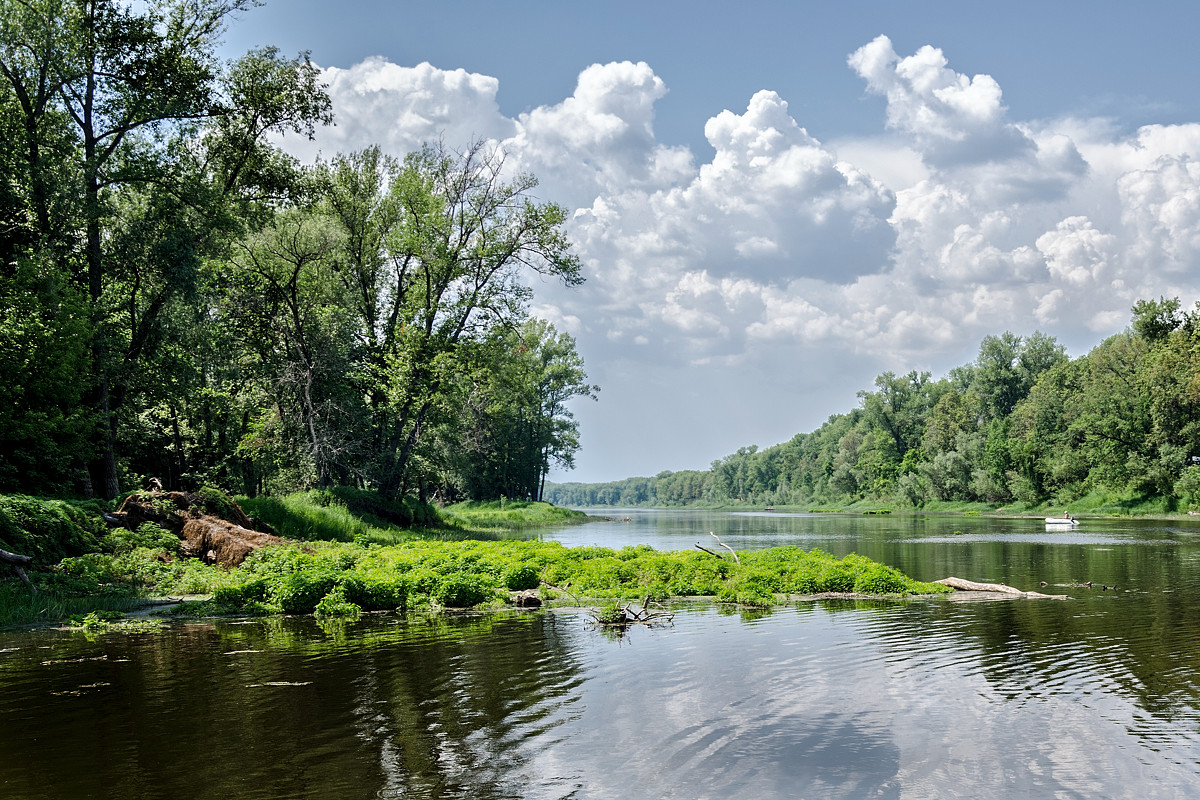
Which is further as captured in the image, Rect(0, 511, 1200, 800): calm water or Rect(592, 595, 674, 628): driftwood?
Rect(592, 595, 674, 628): driftwood

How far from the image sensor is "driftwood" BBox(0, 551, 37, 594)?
55.4 ft

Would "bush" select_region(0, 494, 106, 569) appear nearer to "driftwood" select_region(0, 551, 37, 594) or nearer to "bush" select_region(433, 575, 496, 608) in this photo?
"driftwood" select_region(0, 551, 37, 594)

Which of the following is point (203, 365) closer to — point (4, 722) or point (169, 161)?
point (169, 161)

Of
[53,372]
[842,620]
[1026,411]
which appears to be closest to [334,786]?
[842,620]

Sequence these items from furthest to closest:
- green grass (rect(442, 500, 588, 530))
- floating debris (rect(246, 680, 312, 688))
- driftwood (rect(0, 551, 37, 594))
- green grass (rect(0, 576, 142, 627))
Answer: green grass (rect(442, 500, 588, 530)) < driftwood (rect(0, 551, 37, 594)) < green grass (rect(0, 576, 142, 627)) < floating debris (rect(246, 680, 312, 688))

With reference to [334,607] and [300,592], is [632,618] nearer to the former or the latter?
[334,607]

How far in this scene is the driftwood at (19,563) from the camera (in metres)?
16.9

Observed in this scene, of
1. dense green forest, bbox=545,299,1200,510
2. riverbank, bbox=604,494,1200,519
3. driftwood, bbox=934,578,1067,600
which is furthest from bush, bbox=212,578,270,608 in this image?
dense green forest, bbox=545,299,1200,510

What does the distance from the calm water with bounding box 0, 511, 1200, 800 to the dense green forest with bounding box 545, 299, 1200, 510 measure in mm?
68538

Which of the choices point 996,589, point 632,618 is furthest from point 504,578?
point 996,589

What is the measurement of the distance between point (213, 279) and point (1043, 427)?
91954 mm

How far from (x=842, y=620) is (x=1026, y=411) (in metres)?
98.5

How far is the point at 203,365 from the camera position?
3794cm

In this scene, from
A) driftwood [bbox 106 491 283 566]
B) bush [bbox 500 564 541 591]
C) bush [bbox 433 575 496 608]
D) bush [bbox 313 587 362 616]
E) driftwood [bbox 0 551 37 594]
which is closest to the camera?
driftwood [bbox 0 551 37 594]
